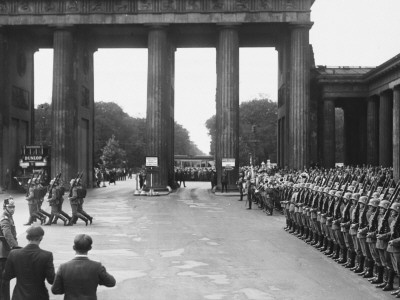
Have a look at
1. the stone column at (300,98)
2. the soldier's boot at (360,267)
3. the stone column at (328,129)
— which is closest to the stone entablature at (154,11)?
the stone column at (300,98)

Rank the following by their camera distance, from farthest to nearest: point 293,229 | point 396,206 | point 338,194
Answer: point 293,229 → point 338,194 → point 396,206

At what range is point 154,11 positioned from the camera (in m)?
49.7

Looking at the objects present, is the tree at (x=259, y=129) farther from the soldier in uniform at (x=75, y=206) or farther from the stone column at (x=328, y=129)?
the soldier in uniform at (x=75, y=206)

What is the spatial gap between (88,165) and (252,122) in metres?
71.5

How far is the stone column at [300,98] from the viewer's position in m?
49.1

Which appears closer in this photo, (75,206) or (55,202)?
(55,202)

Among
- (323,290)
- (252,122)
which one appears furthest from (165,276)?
(252,122)

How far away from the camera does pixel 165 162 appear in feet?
164

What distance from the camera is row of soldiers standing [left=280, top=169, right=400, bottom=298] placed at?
1230 centimetres

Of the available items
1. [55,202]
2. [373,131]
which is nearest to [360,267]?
[55,202]

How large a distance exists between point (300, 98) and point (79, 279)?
43697mm

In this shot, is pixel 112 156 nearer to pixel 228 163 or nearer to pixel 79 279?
pixel 228 163

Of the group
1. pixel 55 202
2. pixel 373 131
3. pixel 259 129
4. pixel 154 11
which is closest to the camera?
pixel 55 202

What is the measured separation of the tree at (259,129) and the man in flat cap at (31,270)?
105 meters
